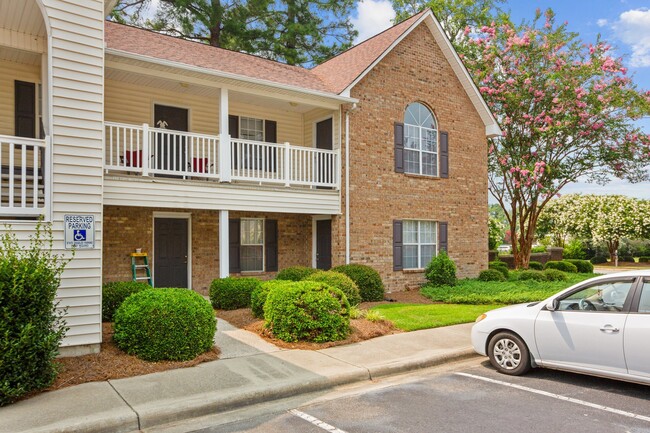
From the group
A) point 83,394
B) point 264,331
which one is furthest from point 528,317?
point 83,394

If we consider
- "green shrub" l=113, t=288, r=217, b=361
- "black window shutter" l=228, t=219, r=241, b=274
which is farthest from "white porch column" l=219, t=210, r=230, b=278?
"green shrub" l=113, t=288, r=217, b=361

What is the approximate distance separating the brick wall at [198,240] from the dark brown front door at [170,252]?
0.73 ft

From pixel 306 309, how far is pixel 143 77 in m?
7.28

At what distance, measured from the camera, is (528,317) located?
269 inches

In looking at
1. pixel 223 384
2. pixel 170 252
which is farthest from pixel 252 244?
pixel 223 384

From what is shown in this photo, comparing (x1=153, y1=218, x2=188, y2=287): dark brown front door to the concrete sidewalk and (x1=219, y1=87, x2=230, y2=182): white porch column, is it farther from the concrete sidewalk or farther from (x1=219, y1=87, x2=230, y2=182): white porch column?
the concrete sidewalk

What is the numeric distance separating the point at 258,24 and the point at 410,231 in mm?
15627

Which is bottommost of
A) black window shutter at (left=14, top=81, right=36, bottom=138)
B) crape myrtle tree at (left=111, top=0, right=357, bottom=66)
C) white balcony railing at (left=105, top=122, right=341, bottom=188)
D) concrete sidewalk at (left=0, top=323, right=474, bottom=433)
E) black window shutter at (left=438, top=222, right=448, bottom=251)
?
concrete sidewalk at (left=0, top=323, right=474, bottom=433)

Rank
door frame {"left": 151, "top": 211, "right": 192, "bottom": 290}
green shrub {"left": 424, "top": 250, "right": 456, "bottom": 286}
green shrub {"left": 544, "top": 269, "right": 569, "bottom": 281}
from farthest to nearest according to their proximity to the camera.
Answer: green shrub {"left": 544, "top": 269, "right": 569, "bottom": 281}, green shrub {"left": 424, "top": 250, "right": 456, "bottom": 286}, door frame {"left": 151, "top": 211, "right": 192, "bottom": 290}

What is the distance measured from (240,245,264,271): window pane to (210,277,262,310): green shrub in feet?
10.2

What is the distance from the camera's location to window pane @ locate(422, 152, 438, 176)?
1628cm

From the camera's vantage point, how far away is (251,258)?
14.8m

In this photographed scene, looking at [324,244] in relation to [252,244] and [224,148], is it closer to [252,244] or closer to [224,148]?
[252,244]

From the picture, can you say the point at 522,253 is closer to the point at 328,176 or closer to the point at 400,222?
the point at 400,222
